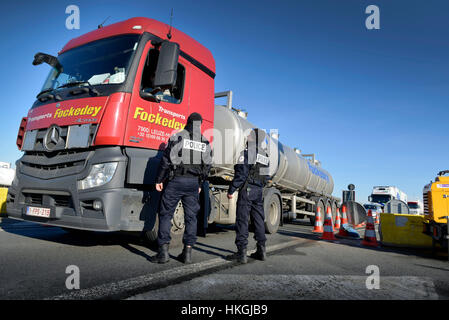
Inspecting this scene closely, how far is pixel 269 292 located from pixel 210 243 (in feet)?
8.78

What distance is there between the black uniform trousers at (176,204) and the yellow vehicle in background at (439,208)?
171 inches

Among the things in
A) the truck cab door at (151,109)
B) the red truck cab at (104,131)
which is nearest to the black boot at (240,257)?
the red truck cab at (104,131)

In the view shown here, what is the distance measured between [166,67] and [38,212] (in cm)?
245

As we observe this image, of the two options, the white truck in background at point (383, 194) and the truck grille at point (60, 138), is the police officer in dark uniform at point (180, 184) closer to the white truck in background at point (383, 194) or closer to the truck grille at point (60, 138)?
the truck grille at point (60, 138)

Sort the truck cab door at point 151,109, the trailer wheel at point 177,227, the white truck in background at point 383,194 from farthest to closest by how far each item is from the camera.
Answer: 1. the white truck in background at point 383,194
2. the trailer wheel at point 177,227
3. the truck cab door at point 151,109

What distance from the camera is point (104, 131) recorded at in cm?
334

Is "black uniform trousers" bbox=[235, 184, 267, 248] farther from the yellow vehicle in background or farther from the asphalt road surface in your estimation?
the yellow vehicle in background

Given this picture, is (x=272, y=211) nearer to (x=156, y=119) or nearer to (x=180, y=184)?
(x=180, y=184)

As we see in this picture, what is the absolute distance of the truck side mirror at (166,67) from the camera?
3463mm

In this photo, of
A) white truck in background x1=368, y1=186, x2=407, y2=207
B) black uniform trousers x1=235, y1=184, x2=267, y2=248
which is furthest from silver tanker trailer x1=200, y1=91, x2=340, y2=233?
white truck in background x1=368, y1=186, x2=407, y2=207

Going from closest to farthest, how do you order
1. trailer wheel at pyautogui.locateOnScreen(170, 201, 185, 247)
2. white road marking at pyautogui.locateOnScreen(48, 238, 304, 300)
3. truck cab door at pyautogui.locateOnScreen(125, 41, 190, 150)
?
white road marking at pyautogui.locateOnScreen(48, 238, 304, 300), truck cab door at pyautogui.locateOnScreen(125, 41, 190, 150), trailer wheel at pyautogui.locateOnScreen(170, 201, 185, 247)

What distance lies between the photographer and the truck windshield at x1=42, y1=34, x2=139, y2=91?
3.73 m

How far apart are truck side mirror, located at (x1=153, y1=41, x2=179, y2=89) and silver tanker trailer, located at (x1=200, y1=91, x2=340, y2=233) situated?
2.26 m

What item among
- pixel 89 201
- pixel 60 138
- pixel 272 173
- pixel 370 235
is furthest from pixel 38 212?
pixel 370 235
